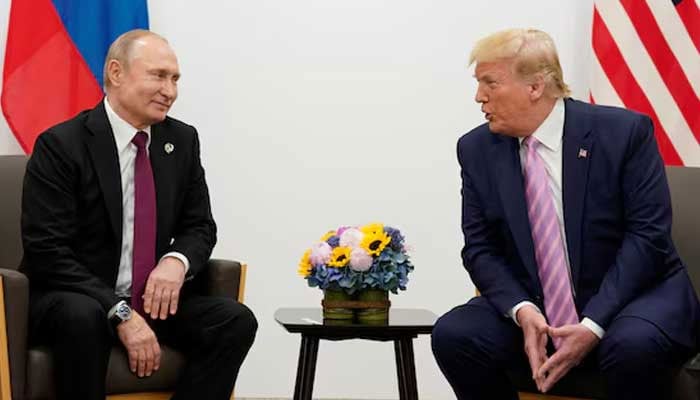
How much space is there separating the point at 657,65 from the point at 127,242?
92.7 inches

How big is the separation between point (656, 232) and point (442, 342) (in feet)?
2.29

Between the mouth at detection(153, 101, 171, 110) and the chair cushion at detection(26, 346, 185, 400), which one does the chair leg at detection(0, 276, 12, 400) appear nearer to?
the chair cushion at detection(26, 346, 185, 400)

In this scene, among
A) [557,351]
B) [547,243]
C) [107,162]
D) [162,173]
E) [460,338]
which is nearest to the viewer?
[557,351]

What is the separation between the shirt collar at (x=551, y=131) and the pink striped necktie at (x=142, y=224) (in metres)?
1.25

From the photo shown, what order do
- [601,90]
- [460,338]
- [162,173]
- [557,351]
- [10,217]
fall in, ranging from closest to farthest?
[557,351] < [460,338] < [162,173] < [10,217] < [601,90]

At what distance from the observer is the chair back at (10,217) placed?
4008mm

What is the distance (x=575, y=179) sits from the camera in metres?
3.42

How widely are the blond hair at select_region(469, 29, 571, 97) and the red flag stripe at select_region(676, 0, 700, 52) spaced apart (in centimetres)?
143

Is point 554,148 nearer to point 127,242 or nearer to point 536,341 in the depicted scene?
point 536,341

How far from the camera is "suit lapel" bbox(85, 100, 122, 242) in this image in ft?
12.0

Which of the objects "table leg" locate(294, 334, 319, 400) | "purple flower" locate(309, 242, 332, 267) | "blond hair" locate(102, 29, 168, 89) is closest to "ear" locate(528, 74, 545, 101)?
"purple flower" locate(309, 242, 332, 267)

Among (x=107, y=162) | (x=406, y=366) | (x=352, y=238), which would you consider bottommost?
(x=406, y=366)

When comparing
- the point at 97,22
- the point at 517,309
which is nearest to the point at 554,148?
the point at 517,309

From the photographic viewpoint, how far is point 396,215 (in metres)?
5.13
